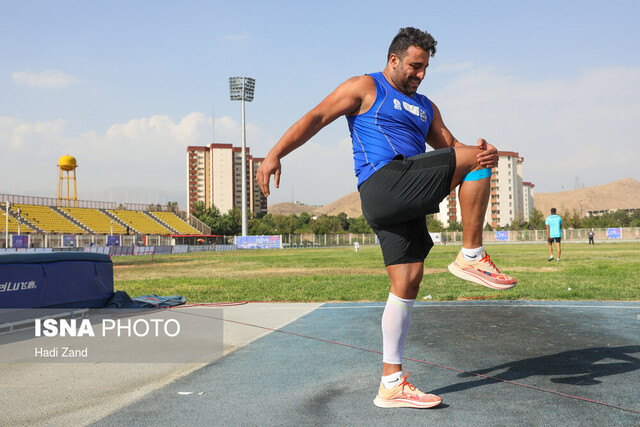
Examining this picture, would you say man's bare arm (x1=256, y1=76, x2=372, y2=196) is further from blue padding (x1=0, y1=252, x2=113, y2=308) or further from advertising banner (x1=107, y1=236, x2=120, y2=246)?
advertising banner (x1=107, y1=236, x2=120, y2=246)

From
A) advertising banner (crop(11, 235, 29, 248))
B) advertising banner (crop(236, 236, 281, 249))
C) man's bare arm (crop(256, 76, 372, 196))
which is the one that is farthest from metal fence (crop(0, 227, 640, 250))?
man's bare arm (crop(256, 76, 372, 196))

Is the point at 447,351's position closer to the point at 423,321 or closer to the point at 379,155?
the point at 423,321

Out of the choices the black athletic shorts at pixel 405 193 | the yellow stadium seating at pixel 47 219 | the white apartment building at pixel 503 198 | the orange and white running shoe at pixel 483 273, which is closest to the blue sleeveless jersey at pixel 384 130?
the black athletic shorts at pixel 405 193

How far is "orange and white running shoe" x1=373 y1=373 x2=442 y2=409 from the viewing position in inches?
114

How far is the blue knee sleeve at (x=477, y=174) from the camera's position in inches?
119

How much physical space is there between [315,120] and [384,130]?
0.44m

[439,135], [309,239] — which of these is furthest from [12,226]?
[439,135]

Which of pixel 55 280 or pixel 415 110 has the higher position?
pixel 415 110

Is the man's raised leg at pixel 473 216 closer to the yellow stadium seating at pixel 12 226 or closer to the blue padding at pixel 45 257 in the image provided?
the blue padding at pixel 45 257

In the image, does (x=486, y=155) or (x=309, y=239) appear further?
(x=309, y=239)

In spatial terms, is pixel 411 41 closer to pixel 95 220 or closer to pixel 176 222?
pixel 95 220

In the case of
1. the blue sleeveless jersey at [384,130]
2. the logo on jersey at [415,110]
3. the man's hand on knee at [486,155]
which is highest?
the logo on jersey at [415,110]

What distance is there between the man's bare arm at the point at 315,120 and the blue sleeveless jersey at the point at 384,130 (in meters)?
0.10

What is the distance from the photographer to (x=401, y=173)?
2.90 meters
